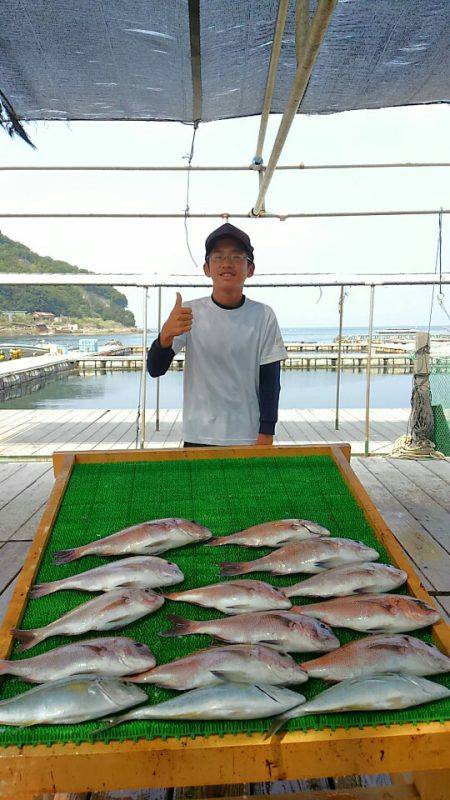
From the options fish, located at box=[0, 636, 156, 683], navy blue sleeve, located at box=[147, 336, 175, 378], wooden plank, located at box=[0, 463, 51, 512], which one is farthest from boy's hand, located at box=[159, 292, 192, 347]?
wooden plank, located at box=[0, 463, 51, 512]

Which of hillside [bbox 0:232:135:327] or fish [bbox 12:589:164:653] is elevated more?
hillside [bbox 0:232:135:327]

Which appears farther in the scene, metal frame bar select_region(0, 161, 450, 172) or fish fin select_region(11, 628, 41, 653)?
metal frame bar select_region(0, 161, 450, 172)

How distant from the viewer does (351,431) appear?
10.1m

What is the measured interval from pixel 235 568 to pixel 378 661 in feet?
1.86

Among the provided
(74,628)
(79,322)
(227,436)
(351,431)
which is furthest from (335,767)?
(79,322)

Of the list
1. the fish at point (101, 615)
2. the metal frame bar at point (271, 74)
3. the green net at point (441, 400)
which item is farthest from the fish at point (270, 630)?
the green net at point (441, 400)

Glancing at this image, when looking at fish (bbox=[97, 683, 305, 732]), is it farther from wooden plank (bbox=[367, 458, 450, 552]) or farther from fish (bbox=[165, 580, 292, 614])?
wooden plank (bbox=[367, 458, 450, 552])

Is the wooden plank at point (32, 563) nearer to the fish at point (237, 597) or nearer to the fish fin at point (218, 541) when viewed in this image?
the fish at point (237, 597)

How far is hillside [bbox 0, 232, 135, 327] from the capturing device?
60.1 m

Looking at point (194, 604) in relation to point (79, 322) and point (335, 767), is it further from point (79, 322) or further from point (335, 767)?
point (79, 322)

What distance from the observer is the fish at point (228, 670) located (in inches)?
52.0

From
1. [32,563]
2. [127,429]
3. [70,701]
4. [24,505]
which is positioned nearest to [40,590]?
[32,563]

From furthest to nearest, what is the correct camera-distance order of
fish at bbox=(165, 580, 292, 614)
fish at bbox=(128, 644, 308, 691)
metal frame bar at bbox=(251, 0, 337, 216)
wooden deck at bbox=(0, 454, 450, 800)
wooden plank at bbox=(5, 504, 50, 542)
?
wooden plank at bbox=(5, 504, 50, 542)
metal frame bar at bbox=(251, 0, 337, 216)
wooden deck at bbox=(0, 454, 450, 800)
fish at bbox=(165, 580, 292, 614)
fish at bbox=(128, 644, 308, 691)

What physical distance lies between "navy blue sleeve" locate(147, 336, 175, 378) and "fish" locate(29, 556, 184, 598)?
115 cm
